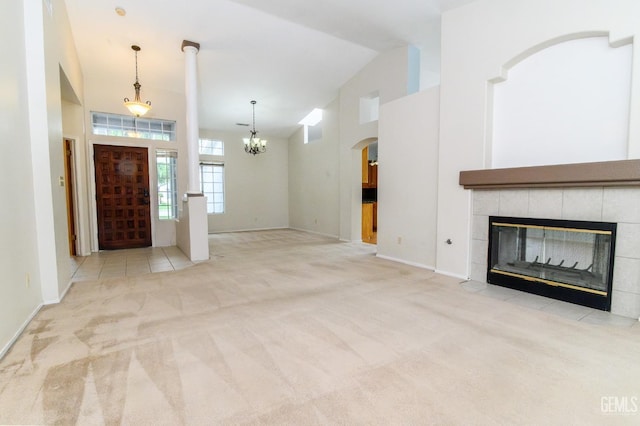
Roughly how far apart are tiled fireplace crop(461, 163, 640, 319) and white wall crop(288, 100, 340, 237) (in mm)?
4308

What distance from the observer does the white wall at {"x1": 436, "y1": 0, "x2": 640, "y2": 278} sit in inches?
110

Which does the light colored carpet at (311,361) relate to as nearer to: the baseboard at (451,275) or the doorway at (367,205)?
the baseboard at (451,275)

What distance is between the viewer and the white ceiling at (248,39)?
4.46 m

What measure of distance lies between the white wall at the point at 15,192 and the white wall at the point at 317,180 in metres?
5.86

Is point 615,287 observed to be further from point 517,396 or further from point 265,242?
point 265,242

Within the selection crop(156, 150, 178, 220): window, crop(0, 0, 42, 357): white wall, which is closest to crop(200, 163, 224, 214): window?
crop(156, 150, 178, 220): window

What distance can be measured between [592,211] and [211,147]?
343 inches

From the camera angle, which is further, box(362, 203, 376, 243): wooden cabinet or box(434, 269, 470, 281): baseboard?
box(362, 203, 376, 243): wooden cabinet

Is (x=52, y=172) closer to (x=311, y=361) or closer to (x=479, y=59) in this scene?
(x=311, y=361)

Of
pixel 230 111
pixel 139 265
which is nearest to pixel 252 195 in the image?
pixel 230 111

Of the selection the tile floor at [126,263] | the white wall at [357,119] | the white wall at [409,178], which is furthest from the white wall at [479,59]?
the tile floor at [126,263]

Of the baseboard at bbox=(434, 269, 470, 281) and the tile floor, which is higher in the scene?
the baseboard at bbox=(434, 269, 470, 281)

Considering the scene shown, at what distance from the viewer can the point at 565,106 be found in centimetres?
322

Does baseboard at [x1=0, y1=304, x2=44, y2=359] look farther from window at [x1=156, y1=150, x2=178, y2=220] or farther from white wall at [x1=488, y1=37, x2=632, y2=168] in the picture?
white wall at [x1=488, y1=37, x2=632, y2=168]
